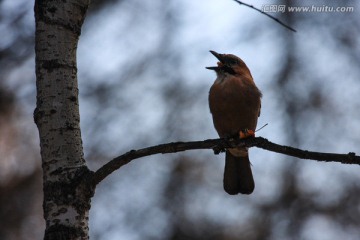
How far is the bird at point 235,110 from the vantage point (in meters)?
4.95

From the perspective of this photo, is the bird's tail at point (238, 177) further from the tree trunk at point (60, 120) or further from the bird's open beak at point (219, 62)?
the tree trunk at point (60, 120)

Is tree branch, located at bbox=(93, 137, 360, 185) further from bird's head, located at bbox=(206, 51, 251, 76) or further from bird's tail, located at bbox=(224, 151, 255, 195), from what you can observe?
bird's head, located at bbox=(206, 51, 251, 76)

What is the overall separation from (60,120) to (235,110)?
2147 mm

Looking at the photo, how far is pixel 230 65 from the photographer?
5539mm

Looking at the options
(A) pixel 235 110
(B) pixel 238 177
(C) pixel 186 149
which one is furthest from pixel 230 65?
(C) pixel 186 149

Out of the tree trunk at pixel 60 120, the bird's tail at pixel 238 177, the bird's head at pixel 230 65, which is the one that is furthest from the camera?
the bird's head at pixel 230 65

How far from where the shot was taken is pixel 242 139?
3.40 metres

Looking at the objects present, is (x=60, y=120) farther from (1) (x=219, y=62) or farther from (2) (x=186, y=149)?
(1) (x=219, y=62)

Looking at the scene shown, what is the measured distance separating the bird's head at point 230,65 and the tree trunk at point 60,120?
7.35 feet

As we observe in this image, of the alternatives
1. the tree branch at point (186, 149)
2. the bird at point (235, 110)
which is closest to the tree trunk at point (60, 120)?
the tree branch at point (186, 149)

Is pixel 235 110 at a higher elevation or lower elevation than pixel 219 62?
lower

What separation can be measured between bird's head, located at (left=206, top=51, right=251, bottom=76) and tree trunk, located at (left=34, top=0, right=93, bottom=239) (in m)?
2.24

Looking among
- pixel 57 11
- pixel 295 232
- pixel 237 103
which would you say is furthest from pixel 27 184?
pixel 57 11

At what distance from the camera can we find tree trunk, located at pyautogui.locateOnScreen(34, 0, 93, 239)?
2.80 metres
